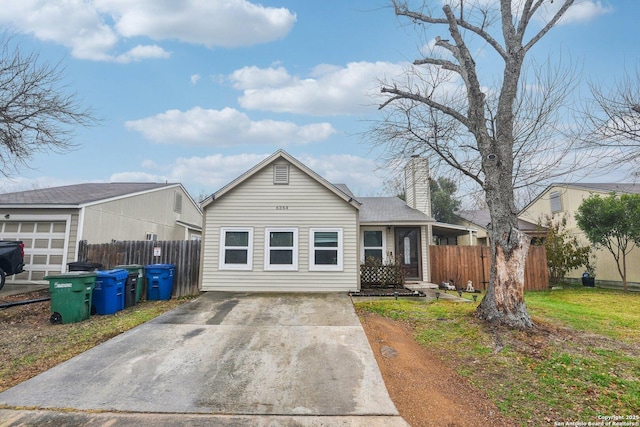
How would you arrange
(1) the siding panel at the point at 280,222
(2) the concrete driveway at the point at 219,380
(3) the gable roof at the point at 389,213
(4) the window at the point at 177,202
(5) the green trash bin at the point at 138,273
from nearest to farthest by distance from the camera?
(2) the concrete driveway at the point at 219,380, (5) the green trash bin at the point at 138,273, (1) the siding panel at the point at 280,222, (3) the gable roof at the point at 389,213, (4) the window at the point at 177,202

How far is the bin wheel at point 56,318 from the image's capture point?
6.99 meters

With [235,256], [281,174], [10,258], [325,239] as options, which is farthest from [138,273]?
[325,239]

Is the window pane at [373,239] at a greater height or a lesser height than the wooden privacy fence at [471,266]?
greater

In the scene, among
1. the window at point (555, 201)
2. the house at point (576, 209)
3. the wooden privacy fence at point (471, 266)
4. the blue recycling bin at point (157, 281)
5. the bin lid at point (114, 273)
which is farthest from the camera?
the window at point (555, 201)

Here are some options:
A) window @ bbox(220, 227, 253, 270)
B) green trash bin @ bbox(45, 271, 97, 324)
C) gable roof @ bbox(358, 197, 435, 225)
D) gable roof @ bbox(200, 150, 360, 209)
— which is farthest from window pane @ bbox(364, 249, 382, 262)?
green trash bin @ bbox(45, 271, 97, 324)

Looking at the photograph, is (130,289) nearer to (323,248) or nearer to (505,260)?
(323,248)

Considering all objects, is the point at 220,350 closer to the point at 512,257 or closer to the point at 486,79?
the point at 512,257

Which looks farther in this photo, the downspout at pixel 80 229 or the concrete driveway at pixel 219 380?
the downspout at pixel 80 229

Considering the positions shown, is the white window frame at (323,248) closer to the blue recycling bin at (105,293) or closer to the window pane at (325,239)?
the window pane at (325,239)

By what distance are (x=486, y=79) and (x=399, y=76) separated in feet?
8.59

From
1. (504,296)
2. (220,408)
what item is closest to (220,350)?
(220,408)

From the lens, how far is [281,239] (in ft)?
34.5

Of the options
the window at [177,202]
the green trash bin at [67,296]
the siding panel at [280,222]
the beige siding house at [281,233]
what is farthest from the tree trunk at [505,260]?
the window at [177,202]

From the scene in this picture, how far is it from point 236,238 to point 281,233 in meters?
1.51
